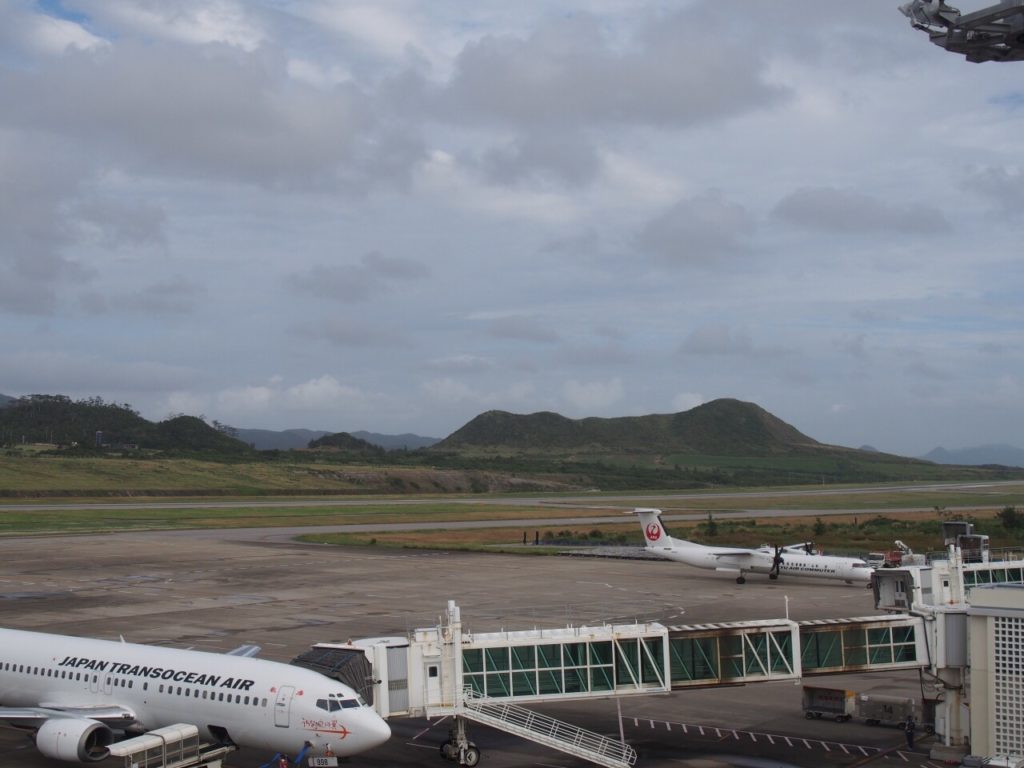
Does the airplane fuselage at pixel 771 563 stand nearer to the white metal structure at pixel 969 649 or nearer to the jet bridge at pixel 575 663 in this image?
the white metal structure at pixel 969 649

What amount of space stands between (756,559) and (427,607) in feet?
94.8

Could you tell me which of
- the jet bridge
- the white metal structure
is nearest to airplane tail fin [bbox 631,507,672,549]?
the white metal structure

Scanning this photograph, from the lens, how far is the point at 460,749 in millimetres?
33000

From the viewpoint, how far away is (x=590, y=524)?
475 feet

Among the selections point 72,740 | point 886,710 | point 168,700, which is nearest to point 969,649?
point 886,710

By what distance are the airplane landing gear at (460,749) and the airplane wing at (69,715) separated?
978 centimetres

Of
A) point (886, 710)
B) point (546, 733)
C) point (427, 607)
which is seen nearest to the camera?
point (546, 733)

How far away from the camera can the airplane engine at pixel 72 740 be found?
29.7m

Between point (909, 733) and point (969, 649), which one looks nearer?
point (969, 649)

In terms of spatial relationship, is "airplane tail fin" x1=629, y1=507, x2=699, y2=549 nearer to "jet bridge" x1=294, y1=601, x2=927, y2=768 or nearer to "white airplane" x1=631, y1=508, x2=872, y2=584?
"white airplane" x1=631, y1=508, x2=872, y2=584

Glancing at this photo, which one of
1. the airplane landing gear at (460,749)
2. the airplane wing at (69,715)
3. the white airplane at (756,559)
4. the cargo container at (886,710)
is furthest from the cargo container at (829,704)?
the white airplane at (756,559)

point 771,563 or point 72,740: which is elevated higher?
point 72,740

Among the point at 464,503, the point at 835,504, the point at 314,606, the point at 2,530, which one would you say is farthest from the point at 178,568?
the point at 835,504

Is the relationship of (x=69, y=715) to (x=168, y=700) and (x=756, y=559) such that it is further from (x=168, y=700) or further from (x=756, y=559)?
(x=756, y=559)
